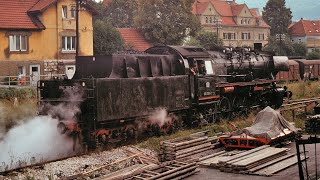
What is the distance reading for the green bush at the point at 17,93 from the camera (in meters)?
23.9

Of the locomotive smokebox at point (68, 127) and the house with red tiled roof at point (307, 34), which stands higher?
the house with red tiled roof at point (307, 34)

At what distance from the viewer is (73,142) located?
14.6 meters

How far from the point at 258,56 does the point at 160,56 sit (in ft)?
26.9

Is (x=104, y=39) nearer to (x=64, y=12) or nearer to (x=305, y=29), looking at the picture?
(x=64, y=12)

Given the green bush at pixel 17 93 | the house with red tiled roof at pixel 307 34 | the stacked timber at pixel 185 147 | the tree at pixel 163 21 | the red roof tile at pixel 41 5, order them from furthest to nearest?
the house with red tiled roof at pixel 307 34
the tree at pixel 163 21
the red roof tile at pixel 41 5
the green bush at pixel 17 93
the stacked timber at pixel 185 147

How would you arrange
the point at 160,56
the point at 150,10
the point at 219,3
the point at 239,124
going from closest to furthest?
1. the point at 160,56
2. the point at 239,124
3. the point at 150,10
4. the point at 219,3

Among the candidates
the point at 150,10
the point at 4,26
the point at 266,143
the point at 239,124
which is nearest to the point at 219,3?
the point at 150,10

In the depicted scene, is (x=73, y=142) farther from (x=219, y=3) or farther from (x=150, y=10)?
(x=219, y=3)

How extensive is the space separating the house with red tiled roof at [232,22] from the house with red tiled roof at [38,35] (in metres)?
39.6

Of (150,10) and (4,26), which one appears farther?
(150,10)

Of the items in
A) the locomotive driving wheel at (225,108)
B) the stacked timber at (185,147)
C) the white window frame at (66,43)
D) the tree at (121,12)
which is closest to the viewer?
the stacked timber at (185,147)

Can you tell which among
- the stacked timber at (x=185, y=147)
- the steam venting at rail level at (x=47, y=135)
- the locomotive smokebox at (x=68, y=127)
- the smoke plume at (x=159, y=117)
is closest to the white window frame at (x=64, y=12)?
the smoke plume at (x=159, y=117)

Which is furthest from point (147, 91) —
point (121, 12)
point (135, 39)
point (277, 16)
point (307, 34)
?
point (307, 34)

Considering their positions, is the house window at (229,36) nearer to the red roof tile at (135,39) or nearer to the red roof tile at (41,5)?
the red roof tile at (135,39)
